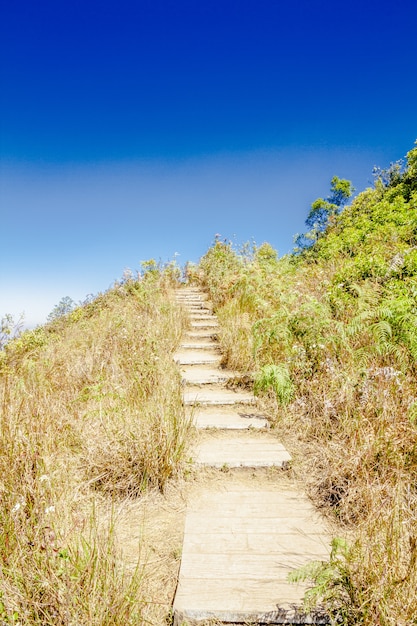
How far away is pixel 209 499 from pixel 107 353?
2915mm

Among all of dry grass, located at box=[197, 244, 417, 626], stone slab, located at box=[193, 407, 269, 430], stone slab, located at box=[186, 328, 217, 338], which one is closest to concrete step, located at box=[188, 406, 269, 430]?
stone slab, located at box=[193, 407, 269, 430]

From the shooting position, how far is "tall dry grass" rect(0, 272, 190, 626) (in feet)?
5.51

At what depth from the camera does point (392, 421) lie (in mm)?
3023

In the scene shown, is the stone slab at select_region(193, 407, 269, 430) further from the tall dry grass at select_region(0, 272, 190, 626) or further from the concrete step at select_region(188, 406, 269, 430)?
the tall dry grass at select_region(0, 272, 190, 626)

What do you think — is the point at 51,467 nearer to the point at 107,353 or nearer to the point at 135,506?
the point at 135,506

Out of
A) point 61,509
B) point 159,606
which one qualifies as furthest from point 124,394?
point 159,606

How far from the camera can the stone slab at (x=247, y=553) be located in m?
1.88

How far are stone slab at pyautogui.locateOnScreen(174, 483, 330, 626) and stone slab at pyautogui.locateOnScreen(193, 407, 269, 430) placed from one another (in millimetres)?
981

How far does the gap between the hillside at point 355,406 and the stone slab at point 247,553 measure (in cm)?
24

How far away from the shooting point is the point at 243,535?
8.16ft

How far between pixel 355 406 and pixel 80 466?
2640 millimetres

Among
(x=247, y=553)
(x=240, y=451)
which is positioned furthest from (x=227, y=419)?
(x=247, y=553)

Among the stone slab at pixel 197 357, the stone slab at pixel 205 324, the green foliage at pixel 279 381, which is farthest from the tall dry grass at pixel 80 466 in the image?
the stone slab at pixel 205 324

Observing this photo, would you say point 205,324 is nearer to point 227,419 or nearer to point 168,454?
point 227,419
